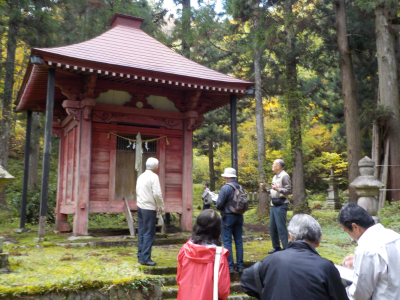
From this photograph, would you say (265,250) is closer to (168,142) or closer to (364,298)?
(168,142)

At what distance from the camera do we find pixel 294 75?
13836 mm

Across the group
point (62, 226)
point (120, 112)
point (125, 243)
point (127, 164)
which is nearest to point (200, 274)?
point (125, 243)

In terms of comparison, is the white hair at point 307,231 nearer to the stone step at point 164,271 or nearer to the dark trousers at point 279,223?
the stone step at point 164,271

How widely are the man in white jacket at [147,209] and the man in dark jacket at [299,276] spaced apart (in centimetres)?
329

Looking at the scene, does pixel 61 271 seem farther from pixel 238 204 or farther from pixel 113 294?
pixel 238 204

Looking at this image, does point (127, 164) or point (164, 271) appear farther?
point (127, 164)

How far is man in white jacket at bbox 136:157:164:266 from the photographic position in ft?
17.8

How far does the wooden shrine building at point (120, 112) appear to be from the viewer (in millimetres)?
8031

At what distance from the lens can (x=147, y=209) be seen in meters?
5.47

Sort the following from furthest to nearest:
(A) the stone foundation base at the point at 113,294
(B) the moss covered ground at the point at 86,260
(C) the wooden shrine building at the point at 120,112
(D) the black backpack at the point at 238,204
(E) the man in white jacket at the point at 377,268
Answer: (C) the wooden shrine building at the point at 120,112 < (D) the black backpack at the point at 238,204 < (B) the moss covered ground at the point at 86,260 < (A) the stone foundation base at the point at 113,294 < (E) the man in white jacket at the point at 377,268

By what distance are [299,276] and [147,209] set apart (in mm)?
3653

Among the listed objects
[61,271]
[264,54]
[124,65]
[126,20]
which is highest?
[264,54]

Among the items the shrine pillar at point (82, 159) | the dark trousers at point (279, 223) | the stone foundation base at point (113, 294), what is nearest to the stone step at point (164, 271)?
the stone foundation base at point (113, 294)

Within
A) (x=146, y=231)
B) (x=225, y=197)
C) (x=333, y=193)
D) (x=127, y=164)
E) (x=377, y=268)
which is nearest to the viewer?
(x=377, y=268)
